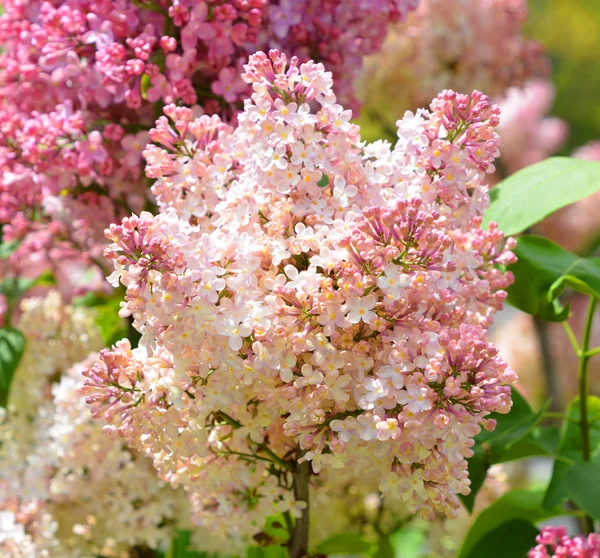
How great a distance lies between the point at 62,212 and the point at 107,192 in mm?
43

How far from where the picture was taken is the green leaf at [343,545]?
0.68 metres

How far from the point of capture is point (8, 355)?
2.24ft

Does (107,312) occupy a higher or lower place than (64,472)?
higher

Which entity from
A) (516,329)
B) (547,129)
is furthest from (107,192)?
(547,129)

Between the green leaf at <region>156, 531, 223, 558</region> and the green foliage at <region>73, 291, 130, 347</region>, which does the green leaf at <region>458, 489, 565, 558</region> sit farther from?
the green foliage at <region>73, 291, 130, 347</region>

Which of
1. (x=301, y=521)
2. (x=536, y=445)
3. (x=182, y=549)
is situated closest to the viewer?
(x=301, y=521)

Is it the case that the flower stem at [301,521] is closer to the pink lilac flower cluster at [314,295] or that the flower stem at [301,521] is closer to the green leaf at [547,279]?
the pink lilac flower cluster at [314,295]

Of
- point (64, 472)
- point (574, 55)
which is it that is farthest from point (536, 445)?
point (574, 55)

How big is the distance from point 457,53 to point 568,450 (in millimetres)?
610

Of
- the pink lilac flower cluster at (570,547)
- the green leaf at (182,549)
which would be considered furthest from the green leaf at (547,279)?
the green leaf at (182,549)

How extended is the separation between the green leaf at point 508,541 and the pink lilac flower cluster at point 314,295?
201mm

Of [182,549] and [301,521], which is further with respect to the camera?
[182,549]

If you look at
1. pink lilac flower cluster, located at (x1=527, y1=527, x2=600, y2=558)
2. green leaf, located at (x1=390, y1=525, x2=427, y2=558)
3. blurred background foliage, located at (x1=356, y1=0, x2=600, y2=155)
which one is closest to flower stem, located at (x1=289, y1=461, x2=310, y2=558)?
pink lilac flower cluster, located at (x1=527, y1=527, x2=600, y2=558)

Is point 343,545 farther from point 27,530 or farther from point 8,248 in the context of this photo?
point 8,248
